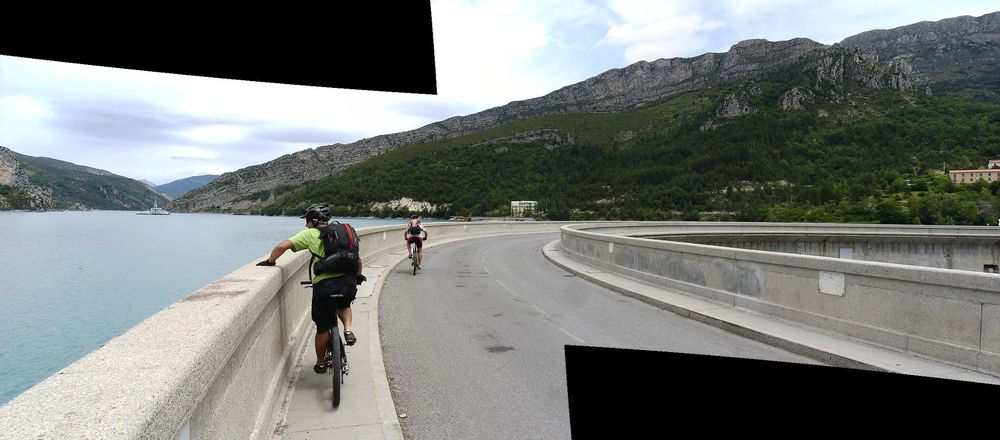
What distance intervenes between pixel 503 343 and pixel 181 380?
20.6 ft

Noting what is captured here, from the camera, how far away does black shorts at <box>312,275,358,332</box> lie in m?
5.33

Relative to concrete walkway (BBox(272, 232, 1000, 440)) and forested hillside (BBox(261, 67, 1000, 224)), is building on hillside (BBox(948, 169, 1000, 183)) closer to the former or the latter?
forested hillside (BBox(261, 67, 1000, 224))

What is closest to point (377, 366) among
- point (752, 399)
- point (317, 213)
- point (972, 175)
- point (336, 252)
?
point (336, 252)

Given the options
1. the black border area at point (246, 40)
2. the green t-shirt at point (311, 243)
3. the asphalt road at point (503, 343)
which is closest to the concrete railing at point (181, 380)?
the green t-shirt at point (311, 243)

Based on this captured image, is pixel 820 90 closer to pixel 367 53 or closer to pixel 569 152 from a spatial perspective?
pixel 569 152

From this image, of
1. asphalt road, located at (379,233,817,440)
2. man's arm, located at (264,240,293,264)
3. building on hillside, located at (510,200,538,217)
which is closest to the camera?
man's arm, located at (264,240,293,264)

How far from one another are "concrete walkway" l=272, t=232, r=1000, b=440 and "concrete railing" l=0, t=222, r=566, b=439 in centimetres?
35

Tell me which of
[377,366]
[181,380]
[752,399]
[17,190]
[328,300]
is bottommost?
[752,399]

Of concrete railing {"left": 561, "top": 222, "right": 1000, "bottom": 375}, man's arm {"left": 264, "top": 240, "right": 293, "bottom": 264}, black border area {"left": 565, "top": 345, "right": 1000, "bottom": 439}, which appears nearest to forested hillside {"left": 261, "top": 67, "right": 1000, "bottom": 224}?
concrete railing {"left": 561, "top": 222, "right": 1000, "bottom": 375}

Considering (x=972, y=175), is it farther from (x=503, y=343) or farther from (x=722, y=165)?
(x=503, y=343)

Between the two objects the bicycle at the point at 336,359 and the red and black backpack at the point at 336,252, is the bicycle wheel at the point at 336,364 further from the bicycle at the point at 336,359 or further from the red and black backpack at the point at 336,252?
the red and black backpack at the point at 336,252

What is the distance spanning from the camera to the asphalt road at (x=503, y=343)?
511cm

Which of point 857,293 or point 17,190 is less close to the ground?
point 17,190

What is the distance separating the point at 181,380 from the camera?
6.21 ft
